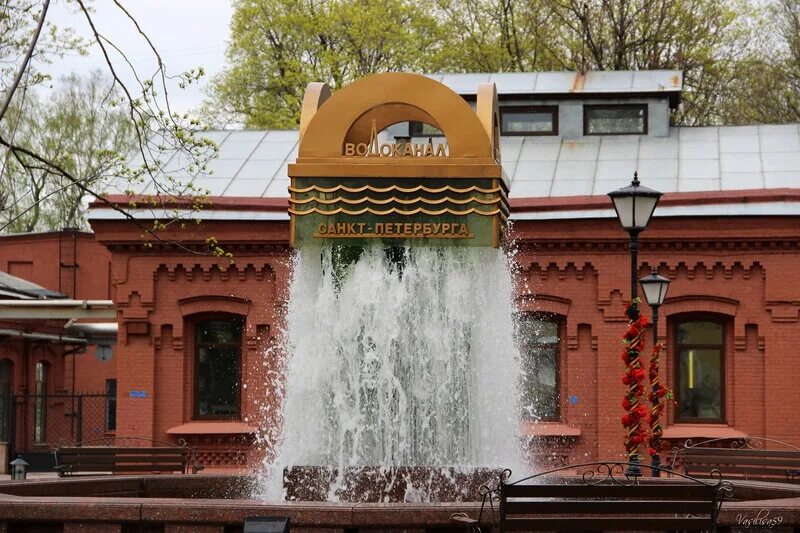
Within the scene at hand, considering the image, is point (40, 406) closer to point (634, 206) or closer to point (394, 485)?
point (634, 206)

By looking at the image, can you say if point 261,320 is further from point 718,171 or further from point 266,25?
point 266,25

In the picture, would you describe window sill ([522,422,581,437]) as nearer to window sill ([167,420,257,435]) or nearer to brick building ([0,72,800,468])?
brick building ([0,72,800,468])

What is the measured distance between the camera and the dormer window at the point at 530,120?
28.1 meters

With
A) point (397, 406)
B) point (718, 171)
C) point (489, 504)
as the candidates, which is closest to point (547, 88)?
point (718, 171)

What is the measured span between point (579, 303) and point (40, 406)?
740 inches

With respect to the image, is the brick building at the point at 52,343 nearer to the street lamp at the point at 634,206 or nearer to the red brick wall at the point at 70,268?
the red brick wall at the point at 70,268

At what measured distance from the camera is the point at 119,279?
79.6ft

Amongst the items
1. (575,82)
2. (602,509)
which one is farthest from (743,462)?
(575,82)

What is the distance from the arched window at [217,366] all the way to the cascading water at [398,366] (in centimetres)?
1252

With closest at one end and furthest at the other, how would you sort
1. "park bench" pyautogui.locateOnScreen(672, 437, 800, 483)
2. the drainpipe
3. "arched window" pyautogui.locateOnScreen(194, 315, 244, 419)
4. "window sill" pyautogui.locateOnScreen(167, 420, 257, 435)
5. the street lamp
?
the street lamp < "park bench" pyautogui.locateOnScreen(672, 437, 800, 483) < "window sill" pyautogui.locateOnScreen(167, 420, 257, 435) < "arched window" pyautogui.locateOnScreen(194, 315, 244, 419) < the drainpipe

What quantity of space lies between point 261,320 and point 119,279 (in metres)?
2.40

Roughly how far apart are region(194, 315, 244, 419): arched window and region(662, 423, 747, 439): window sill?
6.97 meters

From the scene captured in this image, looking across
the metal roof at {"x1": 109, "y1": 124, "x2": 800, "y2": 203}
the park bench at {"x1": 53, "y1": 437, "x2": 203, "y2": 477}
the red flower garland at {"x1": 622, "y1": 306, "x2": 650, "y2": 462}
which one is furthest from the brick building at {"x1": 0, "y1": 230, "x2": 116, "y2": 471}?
the red flower garland at {"x1": 622, "y1": 306, "x2": 650, "y2": 462}

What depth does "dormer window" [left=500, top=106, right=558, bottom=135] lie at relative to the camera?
92.2 ft
